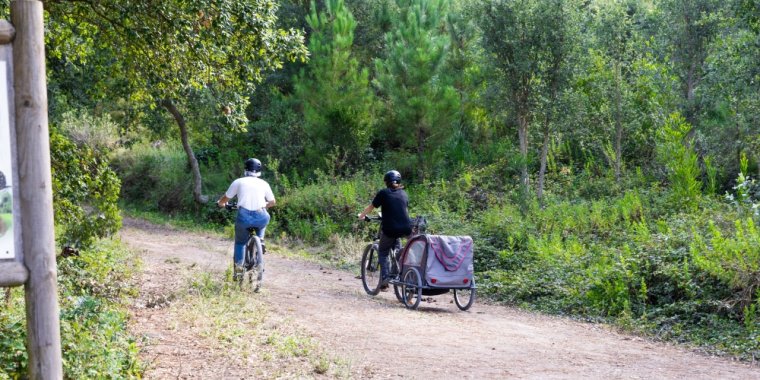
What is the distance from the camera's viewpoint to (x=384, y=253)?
12227 millimetres

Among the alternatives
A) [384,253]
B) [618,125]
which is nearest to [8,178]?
[384,253]

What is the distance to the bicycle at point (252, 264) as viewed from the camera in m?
11.5

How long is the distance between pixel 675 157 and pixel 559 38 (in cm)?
385

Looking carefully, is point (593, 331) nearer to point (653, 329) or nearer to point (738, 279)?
point (653, 329)

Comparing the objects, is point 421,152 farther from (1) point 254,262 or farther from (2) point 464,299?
(1) point 254,262

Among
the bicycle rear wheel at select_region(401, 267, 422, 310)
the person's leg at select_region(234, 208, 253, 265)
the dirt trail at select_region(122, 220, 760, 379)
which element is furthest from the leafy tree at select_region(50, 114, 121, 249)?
the bicycle rear wheel at select_region(401, 267, 422, 310)

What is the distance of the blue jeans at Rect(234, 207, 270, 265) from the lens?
11562 mm

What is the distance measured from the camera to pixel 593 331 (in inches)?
418

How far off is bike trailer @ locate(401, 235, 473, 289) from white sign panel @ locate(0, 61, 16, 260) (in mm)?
7314

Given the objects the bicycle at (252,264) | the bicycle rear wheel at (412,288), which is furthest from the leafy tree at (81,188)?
the bicycle rear wheel at (412,288)

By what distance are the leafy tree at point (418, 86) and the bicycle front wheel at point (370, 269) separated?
11.0 metres

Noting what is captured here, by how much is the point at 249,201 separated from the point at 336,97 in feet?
45.9

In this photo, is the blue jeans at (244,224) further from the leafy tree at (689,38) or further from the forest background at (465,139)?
the leafy tree at (689,38)

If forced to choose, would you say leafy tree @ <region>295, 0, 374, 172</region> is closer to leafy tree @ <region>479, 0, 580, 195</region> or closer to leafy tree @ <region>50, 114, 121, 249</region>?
leafy tree @ <region>479, 0, 580, 195</region>
